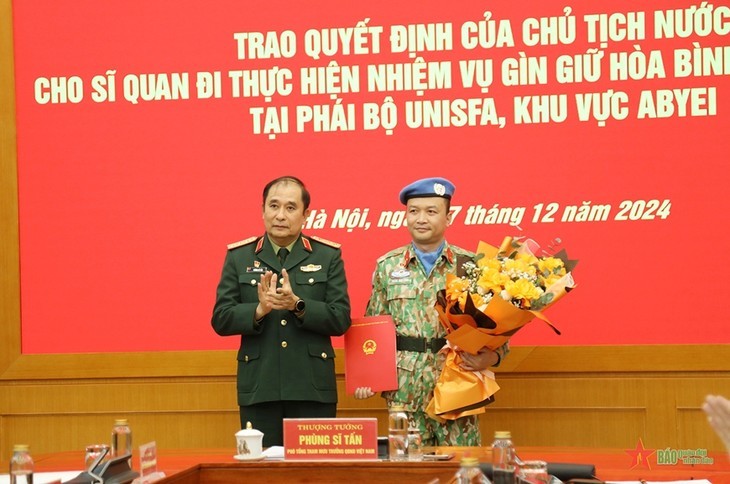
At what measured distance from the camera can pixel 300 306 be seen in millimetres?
3205

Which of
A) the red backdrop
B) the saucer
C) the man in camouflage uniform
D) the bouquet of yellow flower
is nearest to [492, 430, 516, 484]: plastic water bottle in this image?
the saucer

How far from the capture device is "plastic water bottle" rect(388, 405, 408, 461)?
2.31 metres

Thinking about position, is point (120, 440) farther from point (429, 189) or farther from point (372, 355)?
point (429, 189)

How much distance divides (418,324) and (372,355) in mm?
211

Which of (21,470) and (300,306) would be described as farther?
(300,306)

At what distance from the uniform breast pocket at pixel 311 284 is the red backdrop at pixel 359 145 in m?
0.77

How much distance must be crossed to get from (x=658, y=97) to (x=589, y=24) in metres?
0.42

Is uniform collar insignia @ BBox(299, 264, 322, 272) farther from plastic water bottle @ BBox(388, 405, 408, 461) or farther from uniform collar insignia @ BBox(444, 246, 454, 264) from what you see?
plastic water bottle @ BBox(388, 405, 408, 461)

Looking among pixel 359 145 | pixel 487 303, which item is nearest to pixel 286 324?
pixel 487 303

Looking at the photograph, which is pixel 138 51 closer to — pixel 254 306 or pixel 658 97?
pixel 254 306

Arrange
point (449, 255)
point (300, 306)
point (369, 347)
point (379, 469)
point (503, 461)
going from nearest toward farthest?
point (503, 461) < point (379, 469) < point (300, 306) < point (369, 347) < point (449, 255)

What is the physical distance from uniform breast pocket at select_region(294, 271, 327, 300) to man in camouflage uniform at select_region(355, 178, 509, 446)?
228 mm

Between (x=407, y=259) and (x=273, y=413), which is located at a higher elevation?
(x=407, y=259)

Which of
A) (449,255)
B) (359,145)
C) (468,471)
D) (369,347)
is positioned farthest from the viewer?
(359,145)
